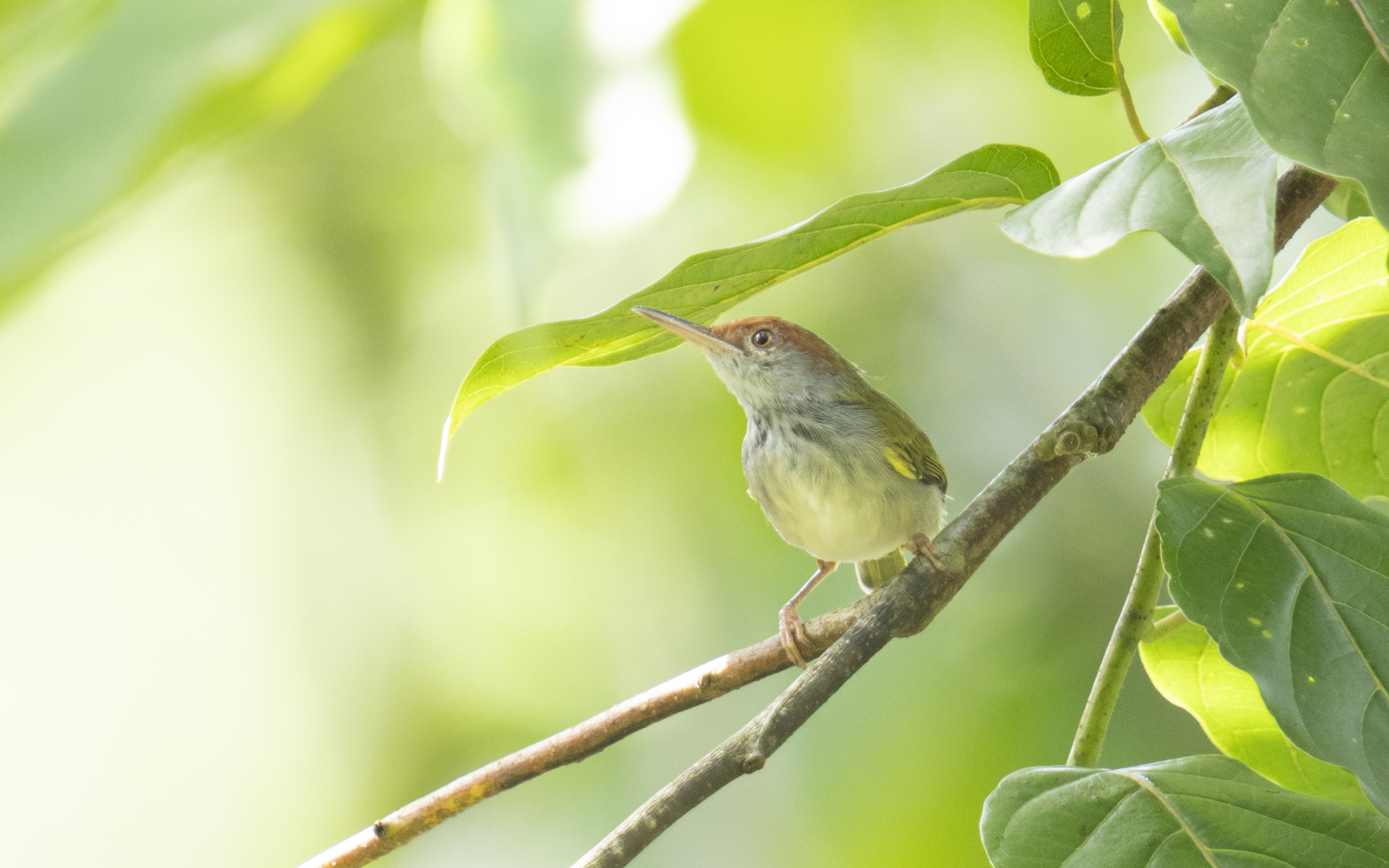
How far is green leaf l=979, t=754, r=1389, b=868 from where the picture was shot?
848 mm

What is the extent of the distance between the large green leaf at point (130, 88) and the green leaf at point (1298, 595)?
822 millimetres

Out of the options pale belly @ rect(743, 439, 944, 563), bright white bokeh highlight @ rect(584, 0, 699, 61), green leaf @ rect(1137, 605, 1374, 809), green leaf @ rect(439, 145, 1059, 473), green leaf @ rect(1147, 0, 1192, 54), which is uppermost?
bright white bokeh highlight @ rect(584, 0, 699, 61)

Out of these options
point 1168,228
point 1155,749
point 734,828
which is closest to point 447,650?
point 734,828

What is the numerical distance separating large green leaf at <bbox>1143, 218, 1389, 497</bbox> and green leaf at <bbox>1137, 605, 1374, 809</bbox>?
0.23m

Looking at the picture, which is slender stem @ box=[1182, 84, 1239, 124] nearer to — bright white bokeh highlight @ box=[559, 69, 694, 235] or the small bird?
bright white bokeh highlight @ box=[559, 69, 694, 235]

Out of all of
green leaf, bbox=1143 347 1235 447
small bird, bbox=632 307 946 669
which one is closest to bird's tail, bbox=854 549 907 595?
small bird, bbox=632 307 946 669

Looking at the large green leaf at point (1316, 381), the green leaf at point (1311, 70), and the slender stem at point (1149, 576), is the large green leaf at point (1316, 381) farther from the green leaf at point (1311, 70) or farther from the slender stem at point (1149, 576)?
the green leaf at point (1311, 70)

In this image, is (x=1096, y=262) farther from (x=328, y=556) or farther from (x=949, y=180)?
(x=328, y=556)

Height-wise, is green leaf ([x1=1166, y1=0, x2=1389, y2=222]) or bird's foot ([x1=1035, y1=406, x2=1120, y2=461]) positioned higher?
green leaf ([x1=1166, y1=0, x2=1389, y2=222])

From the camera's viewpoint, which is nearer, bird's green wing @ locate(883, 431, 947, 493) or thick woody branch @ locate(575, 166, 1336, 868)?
thick woody branch @ locate(575, 166, 1336, 868)

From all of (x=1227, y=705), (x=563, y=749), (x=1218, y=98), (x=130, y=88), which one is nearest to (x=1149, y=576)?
(x=1227, y=705)

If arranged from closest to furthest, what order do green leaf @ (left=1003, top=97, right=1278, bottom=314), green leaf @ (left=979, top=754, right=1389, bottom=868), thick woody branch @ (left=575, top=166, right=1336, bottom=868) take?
green leaf @ (left=1003, top=97, right=1278, bottom=314) < thick woody branch @ (left=575, top=166, right=1336, bottom=868) < green leaf @ (left=979, top=754, right=1389, bottom=868)

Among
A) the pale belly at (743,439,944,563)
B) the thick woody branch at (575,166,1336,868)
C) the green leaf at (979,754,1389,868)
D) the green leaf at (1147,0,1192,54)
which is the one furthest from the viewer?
the pale belly at (743,439,944,563)

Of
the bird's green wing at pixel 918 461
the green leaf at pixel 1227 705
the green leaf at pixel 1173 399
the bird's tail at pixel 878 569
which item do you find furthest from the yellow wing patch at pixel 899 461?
the green leaf at pixel 1227 705
